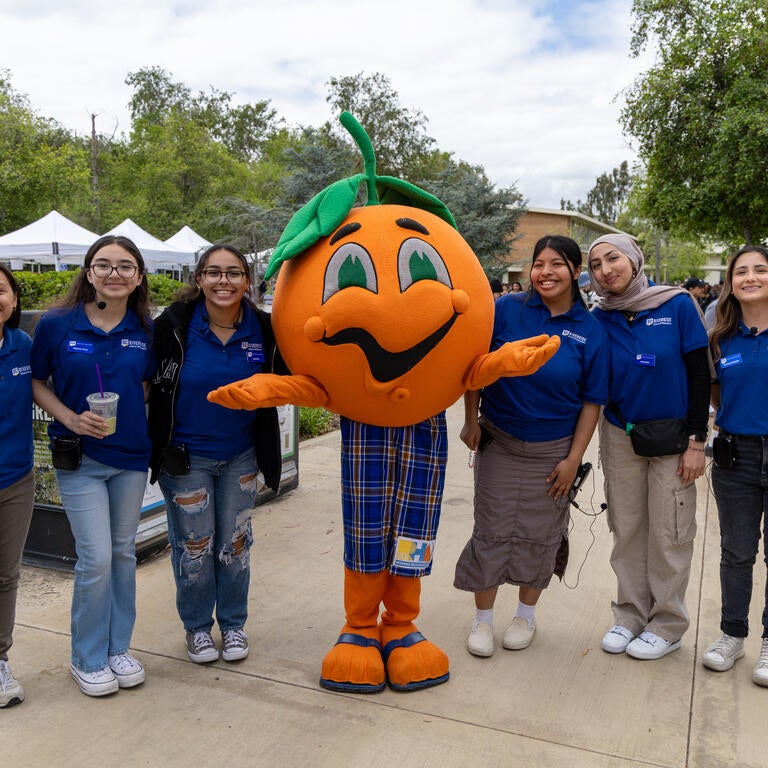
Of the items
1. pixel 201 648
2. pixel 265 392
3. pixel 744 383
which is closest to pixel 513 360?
pixel 265 392

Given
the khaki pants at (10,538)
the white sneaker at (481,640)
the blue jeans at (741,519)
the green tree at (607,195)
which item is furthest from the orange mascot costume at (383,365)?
the green tree at (607,195)

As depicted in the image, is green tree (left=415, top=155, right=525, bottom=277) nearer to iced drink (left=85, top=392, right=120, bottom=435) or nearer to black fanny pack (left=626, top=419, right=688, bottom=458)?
black fanny pack (left=626, top=419, right=688, bottom=458)

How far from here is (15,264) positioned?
17.2m

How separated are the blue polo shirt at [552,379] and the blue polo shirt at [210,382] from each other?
1.07 metres

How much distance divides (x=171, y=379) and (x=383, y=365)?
893mm

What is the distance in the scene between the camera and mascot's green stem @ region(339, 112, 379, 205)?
2.88 m

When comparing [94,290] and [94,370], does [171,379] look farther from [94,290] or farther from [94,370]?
[94,290]

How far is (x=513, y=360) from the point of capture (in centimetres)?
268

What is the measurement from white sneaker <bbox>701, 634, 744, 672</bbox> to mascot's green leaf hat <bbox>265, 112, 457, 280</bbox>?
7.35 feet

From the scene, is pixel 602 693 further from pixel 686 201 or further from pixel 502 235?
pixel 502 235

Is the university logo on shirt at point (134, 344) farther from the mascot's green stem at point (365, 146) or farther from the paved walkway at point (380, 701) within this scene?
the paved walkway at point (380, 701)

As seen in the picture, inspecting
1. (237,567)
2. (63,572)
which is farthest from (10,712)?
(63,572)

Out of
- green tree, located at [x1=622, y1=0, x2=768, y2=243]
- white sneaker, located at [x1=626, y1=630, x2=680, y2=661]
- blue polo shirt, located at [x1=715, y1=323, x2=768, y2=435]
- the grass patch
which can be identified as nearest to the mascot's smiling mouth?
blue polo shirt, located at [x1=715, y1=323, x2=768, y2=435]

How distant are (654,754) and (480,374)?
153cm
